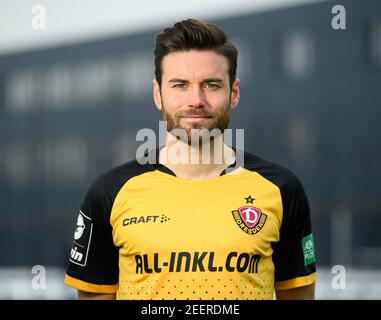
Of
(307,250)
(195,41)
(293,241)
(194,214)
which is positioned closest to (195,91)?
(195,41)

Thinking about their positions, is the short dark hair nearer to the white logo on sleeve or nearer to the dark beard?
the dark beard

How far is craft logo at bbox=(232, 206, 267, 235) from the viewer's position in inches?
159

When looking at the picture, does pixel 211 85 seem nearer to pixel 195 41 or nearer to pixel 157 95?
pixel 195 41

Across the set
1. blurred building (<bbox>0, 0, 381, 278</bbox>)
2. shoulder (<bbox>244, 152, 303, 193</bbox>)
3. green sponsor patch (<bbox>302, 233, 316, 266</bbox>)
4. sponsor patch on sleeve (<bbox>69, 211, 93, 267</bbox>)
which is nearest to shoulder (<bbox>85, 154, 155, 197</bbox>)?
sponsor patch on sleeve (<bbox>69, 211, 93, 267</bbox>)

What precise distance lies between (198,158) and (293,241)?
0.83 m

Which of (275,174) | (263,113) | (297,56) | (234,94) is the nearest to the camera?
(234,94)

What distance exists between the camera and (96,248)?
4348 mm

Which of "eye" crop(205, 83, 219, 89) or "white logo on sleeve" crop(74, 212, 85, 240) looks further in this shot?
"white logo on sleeve" crop(74, 212, 85, 240)

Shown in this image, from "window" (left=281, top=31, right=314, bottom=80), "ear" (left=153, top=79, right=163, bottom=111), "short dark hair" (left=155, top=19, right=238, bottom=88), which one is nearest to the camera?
"short dark hair" (left=155, top=19, right=238, bottom=88)

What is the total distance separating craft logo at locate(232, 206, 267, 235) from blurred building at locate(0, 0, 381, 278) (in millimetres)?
28991

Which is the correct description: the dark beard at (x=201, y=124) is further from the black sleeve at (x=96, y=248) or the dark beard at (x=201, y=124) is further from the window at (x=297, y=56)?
the window at (x=297, y=56)

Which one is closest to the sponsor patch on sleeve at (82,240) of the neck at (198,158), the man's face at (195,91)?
the neck at (198,158)

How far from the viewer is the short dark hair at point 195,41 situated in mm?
4164
